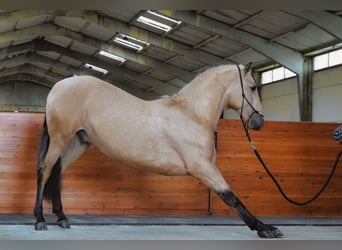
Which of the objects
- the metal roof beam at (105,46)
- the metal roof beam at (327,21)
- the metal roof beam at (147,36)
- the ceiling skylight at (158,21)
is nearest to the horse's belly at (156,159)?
the metal roof beam at (327,21)

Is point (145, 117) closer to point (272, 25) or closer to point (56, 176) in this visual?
point (56, 176)

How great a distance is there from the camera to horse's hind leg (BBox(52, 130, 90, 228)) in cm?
571

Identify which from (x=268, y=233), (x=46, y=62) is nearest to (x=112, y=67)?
(x=46, y=62)

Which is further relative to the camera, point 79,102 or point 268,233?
point 79,102

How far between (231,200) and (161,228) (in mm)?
1002

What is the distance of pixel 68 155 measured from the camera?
5.85 m

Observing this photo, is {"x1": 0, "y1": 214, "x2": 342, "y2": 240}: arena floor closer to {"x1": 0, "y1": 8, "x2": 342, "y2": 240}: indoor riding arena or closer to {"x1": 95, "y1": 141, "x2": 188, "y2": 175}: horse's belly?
{"x1": 0, "y1": 8, "x2": 342, "y2": 240}: indoor riding arena

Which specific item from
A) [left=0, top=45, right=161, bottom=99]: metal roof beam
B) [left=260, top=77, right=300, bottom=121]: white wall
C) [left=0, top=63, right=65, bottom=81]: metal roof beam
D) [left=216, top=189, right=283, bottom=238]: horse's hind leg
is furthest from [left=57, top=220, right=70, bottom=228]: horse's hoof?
[left=0, top=63, right=65, bottom=81]: metal roof beam

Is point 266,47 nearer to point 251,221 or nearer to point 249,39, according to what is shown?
point 249,39

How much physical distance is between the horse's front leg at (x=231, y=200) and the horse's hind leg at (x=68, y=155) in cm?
127

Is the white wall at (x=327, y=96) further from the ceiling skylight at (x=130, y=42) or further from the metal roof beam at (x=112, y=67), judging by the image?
the metal roof beam at (x=112, y=67)

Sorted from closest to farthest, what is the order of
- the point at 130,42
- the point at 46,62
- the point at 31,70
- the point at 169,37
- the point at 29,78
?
1. the point at 169,37
2. the point at 130,42
3. the point at 46,62
4. the point at 31,70
5. the point at 29,78

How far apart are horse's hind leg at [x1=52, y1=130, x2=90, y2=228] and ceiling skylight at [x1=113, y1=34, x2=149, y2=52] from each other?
12.0 meters

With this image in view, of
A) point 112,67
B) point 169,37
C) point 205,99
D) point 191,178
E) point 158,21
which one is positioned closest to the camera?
point 205,99
